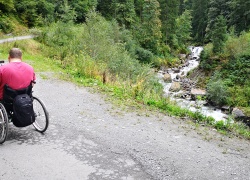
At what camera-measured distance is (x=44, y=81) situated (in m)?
10.7

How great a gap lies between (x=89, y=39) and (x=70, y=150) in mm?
14119

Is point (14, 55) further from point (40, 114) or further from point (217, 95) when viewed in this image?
point (217, 95)

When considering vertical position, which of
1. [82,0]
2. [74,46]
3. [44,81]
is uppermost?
[82,0]

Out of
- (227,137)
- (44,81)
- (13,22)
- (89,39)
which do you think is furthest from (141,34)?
(227,137)

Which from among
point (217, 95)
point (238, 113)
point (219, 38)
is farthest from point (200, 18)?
point (238, 113)

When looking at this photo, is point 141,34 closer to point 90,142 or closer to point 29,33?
point 29,33

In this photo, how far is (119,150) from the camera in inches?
204

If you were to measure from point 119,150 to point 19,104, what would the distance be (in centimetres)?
206

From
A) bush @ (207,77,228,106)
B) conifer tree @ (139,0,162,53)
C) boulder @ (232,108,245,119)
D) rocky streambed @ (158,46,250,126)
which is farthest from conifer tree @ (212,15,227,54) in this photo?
boulder @ (232,108,245,119)

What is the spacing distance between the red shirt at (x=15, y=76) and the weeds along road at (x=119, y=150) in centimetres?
113

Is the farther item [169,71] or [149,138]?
[169,71]

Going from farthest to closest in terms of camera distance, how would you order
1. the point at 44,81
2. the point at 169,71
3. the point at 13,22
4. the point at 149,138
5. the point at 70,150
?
the point at 169,71, the point at 13,22, the point at 44,81, the point at 149,138, the point at 70,150

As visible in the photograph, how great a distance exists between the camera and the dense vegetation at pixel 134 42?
1202 cm

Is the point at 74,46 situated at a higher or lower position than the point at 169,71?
higher
